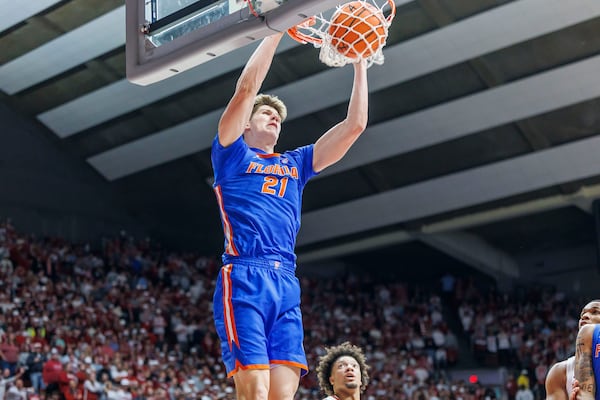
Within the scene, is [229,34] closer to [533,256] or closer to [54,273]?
[54,273]

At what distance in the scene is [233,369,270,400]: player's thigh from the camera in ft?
15.3

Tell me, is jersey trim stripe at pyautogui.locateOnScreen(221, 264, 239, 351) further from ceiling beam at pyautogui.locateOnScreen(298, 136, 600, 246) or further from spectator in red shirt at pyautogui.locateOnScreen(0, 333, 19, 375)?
ceiling beam at pyautogui.locateOnScreen(298, 136, 600, 246)

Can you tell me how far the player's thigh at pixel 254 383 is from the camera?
4.65m

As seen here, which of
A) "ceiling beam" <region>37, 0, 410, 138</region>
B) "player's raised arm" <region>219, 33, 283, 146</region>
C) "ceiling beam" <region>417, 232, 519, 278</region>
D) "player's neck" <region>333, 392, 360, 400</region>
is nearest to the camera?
"player's raised arm" <region>219, 33, 283, 146</region>

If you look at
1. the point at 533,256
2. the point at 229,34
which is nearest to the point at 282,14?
the point at 229,34

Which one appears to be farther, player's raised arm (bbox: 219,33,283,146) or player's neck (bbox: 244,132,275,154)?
player's neck (bbox: 244,132,275,154)

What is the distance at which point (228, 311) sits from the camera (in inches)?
191

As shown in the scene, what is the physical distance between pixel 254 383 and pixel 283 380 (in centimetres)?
24

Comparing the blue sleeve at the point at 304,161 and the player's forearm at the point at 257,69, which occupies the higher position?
the player's forearm at the point at 257,69

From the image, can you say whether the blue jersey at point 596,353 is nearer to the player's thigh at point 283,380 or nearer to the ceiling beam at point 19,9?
the player's thigh at point 283,380

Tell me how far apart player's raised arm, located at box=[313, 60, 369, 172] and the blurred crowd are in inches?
425

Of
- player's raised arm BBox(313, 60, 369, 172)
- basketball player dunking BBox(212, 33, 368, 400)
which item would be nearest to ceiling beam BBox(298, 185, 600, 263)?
player's raised arm BBox(313, 60, 369, 172)

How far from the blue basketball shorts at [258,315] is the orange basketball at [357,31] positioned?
4.30 ft

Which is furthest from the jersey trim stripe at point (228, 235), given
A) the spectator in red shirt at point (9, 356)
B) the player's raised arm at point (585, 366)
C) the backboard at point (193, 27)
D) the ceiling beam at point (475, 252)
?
the ceiling beam at point (475, 252)
